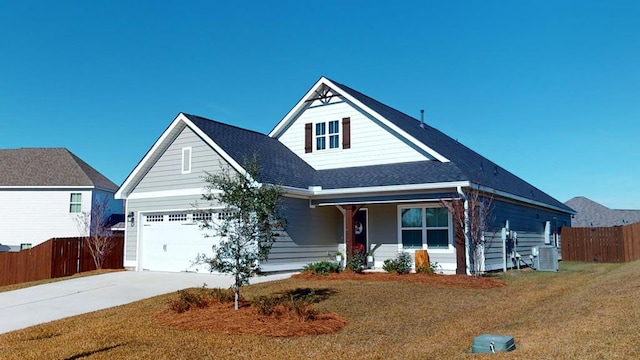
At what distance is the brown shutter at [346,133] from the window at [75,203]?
1792 cm

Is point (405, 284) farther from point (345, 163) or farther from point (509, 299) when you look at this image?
point (345, 163)

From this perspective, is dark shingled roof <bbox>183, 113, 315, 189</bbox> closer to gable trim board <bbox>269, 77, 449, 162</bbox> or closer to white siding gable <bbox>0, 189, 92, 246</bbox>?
gable trim board <bbox>269, 77, 449, 162</bbox>

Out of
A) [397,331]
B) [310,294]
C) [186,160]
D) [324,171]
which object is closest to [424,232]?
[324,171]

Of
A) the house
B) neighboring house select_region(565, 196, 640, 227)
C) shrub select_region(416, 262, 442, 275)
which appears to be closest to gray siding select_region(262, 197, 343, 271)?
the house

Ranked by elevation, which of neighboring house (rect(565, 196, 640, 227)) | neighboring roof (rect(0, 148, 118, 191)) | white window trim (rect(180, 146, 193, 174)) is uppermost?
neighboring roof (rect(0, 148, 118, 191))

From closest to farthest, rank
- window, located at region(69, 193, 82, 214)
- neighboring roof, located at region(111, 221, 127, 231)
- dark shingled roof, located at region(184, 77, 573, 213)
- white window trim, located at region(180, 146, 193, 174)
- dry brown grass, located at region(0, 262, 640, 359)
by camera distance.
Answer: dry brown grass, located at region(0, 262, 640, 359) < dark shingled roof, located at region(184, 77, 573, 213) < white window trim, located at region(180, 146, 193, 174) < neighboring roof, located at region(111, 221, 127, 231) < window, located at region(69, 193, 82, 214)

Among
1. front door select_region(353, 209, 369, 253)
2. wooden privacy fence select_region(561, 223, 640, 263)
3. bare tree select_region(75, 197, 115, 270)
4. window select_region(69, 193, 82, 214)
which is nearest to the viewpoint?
front door select_region(353, 209, 369, 253)

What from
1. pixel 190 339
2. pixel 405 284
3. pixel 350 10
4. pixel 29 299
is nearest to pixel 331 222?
pixel 405 284

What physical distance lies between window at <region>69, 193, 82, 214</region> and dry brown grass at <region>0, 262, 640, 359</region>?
67.4ft

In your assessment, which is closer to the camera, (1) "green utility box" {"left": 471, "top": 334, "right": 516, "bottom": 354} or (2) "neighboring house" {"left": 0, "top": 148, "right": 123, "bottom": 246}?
(1) "green utility box" {"left": 471, "top": 334, "right": 516, "bottom": 354}

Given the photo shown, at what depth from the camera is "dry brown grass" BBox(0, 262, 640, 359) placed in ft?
23.5

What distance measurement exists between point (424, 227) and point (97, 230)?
1599 cm

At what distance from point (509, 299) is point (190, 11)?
13.9 meters

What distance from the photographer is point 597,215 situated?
4622 centimetres
